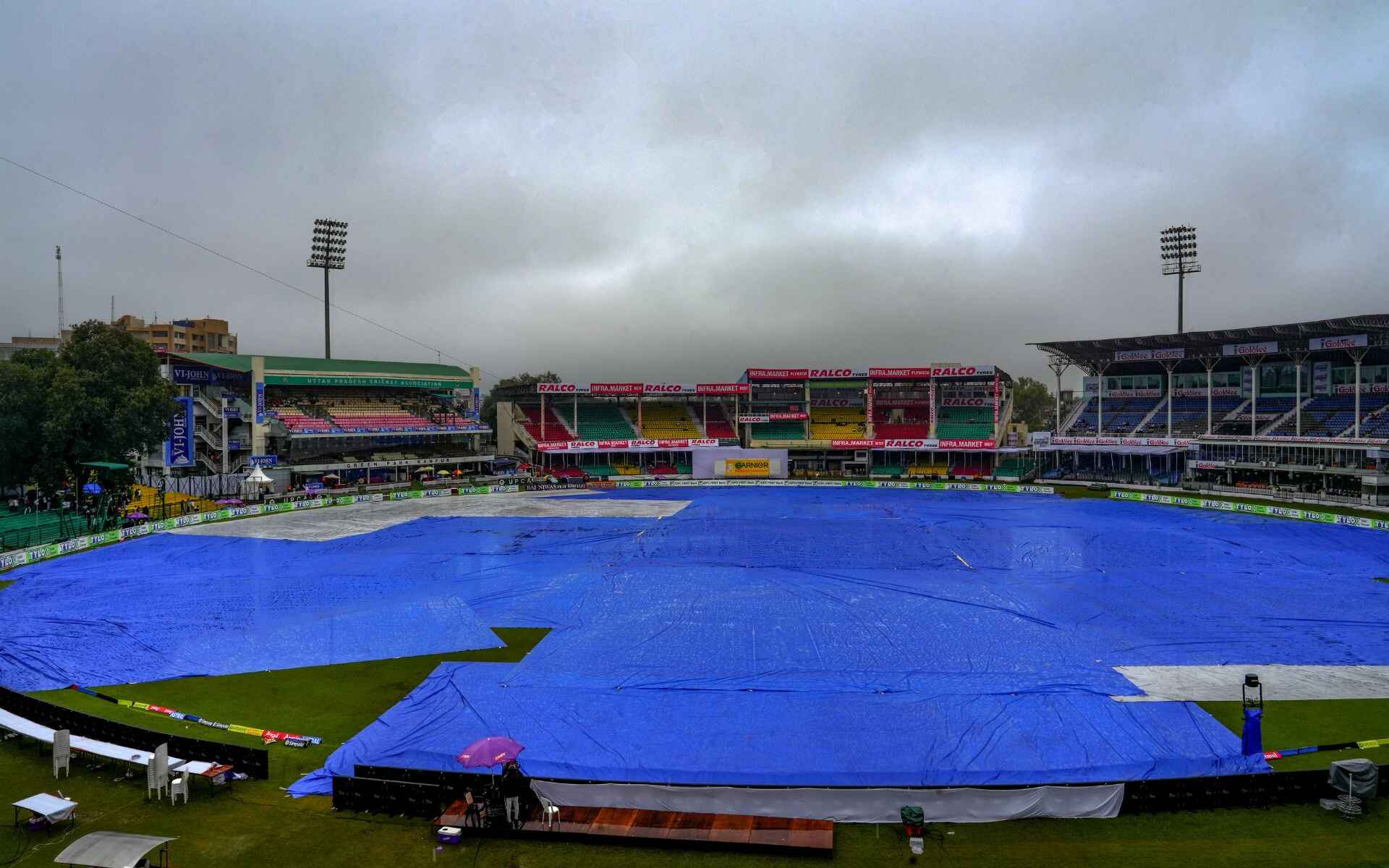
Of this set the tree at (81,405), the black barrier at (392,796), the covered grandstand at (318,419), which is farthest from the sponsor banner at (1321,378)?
the tree at (81,405)

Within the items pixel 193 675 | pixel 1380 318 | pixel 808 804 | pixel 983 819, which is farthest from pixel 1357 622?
pixel 1380 318

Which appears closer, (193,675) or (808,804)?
(808,804)

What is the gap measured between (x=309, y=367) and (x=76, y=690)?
50591 mm

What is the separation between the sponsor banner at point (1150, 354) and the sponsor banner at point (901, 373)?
17426 millimetres

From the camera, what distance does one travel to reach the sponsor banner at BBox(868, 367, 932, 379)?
74.9m

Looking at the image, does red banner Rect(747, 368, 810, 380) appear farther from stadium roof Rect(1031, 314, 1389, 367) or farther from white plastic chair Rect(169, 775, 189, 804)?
white plastic chair Rect(169, 775, 189, 804)

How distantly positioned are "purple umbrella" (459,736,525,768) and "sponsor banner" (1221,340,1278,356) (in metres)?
69.9

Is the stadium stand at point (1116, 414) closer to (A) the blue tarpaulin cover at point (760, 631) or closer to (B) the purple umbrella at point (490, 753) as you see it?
(A) the blue tarpaulin cover at point (760, 631)

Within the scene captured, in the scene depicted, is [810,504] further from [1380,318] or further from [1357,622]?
[1380,318]

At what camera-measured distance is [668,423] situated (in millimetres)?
78312

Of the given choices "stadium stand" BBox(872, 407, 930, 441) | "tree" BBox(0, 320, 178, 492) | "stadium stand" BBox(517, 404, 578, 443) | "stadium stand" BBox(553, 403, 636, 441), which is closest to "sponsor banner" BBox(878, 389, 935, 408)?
"stadium stand" BBox(872, 407, 930, 441)

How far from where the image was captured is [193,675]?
1841 centimetres

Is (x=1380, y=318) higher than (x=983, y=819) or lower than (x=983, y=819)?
higher

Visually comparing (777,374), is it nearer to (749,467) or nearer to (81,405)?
(749,467)
